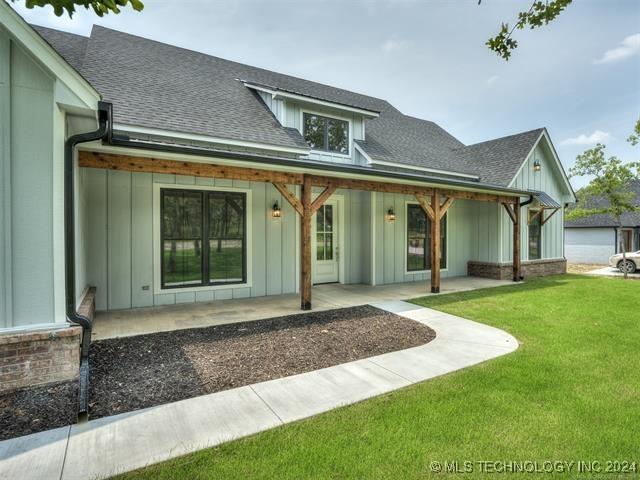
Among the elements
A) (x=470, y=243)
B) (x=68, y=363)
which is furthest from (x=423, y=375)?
(x=470, y=243)

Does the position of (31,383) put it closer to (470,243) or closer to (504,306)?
(504,306)

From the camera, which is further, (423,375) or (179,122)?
(179,122)

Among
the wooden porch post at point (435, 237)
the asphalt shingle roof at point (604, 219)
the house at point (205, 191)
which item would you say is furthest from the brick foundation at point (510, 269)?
the asphalt shingle roof at point (604, 219)

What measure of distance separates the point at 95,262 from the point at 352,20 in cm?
794

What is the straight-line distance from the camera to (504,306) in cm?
703

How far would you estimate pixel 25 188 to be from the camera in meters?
3.33

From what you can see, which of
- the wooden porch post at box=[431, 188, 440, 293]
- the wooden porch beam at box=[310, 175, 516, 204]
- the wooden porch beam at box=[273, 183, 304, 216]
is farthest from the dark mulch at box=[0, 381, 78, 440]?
the wooden porch post at box=[431, 188, 440, 293]

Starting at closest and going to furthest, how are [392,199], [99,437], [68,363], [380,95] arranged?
[99,437] → [68,363] → [392,199] → [380,95]

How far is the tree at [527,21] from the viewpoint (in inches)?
128

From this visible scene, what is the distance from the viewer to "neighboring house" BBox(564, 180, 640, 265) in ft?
59.2

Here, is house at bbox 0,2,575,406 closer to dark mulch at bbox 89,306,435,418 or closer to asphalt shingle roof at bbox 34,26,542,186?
asphalt shingle roof at bbox 34,26,542,186

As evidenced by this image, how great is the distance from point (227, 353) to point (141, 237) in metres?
3.44

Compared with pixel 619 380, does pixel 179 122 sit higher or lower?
higher

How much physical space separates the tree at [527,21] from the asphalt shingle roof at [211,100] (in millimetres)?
5368
